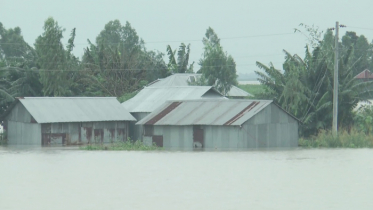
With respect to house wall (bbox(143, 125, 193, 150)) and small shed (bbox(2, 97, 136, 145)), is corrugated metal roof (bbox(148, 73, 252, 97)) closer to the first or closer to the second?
small shed (bbox(2, 97, 136, 145))

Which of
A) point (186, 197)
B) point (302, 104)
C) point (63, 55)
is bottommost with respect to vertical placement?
point (186, 197)

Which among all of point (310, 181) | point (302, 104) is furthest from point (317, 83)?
point (310, 181)

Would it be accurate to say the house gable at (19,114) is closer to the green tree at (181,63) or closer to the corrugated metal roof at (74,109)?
the corrugated metal roof at (74,109)

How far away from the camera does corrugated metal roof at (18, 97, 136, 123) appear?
42.9 m

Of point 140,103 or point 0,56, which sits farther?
point 0,56

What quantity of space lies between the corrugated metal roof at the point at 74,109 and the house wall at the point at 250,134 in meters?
5.71

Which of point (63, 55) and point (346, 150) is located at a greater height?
point (63, 55)

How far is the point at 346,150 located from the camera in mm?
37156

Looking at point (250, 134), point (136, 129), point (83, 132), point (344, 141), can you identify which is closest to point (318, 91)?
point (344, 141)

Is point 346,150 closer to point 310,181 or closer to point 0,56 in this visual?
point 310,181

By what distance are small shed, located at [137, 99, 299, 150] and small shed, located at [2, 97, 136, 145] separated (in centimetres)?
362

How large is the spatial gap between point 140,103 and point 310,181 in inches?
987

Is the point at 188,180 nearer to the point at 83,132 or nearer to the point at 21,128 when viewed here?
the point at 83,132

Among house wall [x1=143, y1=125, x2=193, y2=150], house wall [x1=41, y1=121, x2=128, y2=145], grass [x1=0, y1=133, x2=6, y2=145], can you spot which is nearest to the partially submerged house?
house wall [x1=41, y1=121, x2=128, y2=145]
